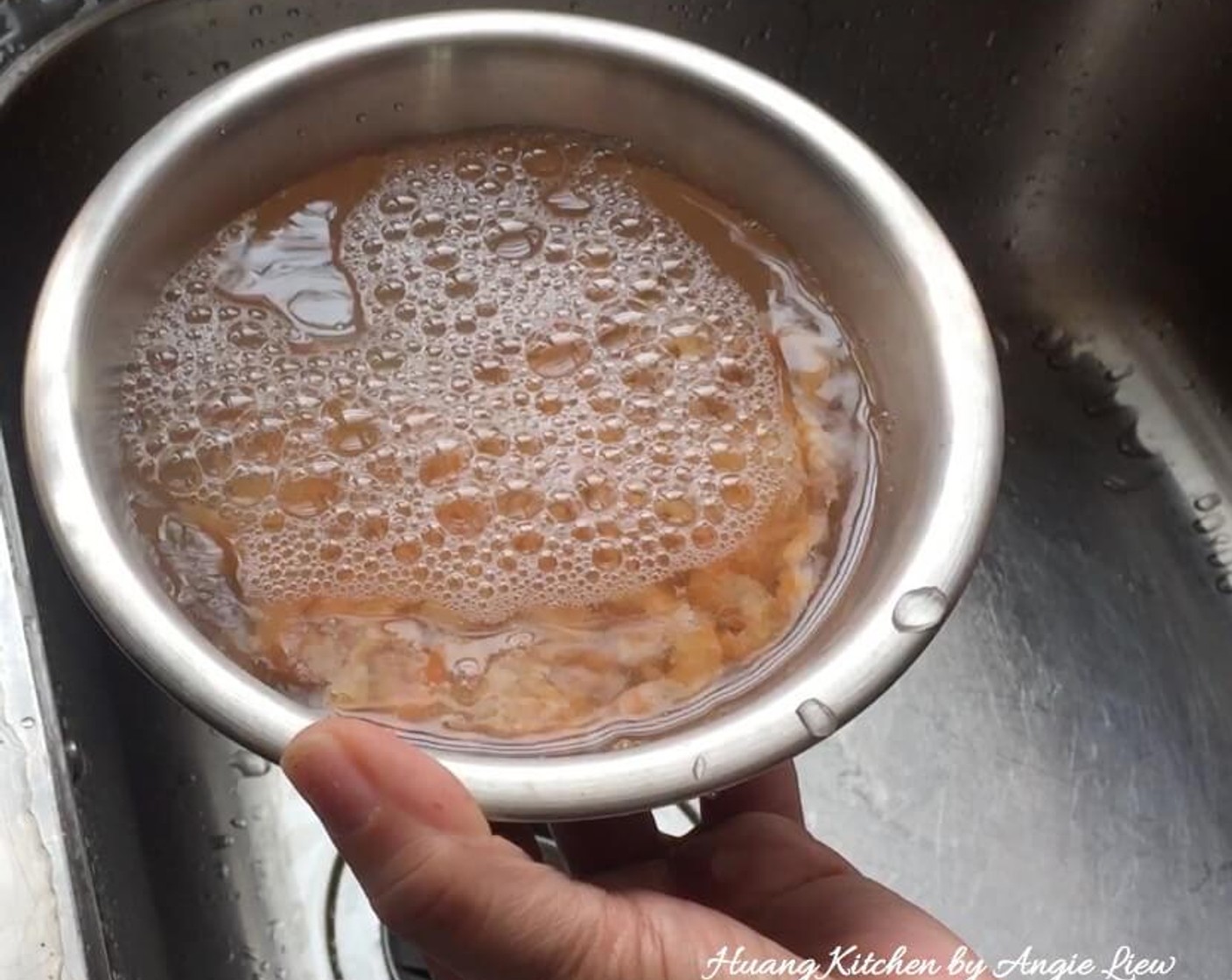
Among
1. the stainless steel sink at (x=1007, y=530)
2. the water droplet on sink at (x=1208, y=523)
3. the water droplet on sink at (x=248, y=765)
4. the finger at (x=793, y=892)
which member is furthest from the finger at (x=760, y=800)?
the water droplet on sink at (x=1208, y=523)

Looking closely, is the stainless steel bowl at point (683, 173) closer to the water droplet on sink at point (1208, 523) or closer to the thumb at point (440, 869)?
the thumb at point (440, 869)

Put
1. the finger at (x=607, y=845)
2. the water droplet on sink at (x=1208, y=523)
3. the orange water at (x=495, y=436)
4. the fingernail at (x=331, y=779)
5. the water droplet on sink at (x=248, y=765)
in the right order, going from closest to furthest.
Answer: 1. the fingernail at (x=331, y=779)
2. the orange water at (x=495, y=436)
3. the finger at (x=607, y=845)
4. the water droplet on sink at (x=248, y=765)
5. the water droplet on sink at (x=1208, y=523)

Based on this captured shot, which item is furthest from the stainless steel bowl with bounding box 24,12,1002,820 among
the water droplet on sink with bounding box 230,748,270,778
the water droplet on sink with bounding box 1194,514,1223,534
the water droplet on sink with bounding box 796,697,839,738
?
the water droplet on sink with bounding box 1194,514,1223,534

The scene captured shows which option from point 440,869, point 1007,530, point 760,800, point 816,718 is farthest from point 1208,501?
point 440,869

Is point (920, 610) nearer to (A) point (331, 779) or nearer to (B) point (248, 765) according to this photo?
(A) point (331, 779)

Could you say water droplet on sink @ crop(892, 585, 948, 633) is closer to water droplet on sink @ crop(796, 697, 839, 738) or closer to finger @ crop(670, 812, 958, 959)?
water droplet on sink @ crop(796, 697, 839, 738)

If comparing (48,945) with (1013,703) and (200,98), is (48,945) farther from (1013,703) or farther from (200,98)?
(1013,703)
